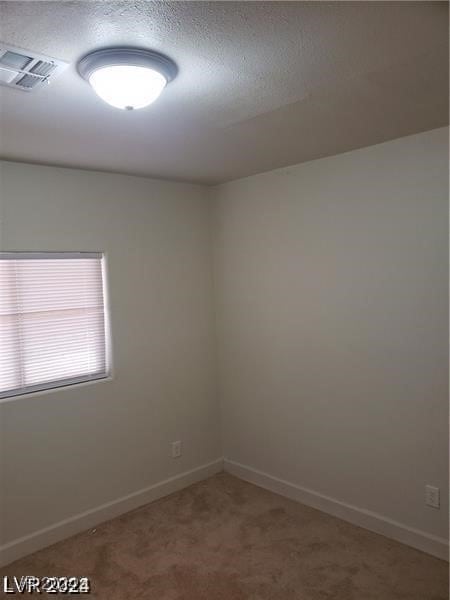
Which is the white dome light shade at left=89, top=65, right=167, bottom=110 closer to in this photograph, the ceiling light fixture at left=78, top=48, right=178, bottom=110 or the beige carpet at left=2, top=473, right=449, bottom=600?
the ceiling light fixture at left=78, top=48, right=178, bottom=110

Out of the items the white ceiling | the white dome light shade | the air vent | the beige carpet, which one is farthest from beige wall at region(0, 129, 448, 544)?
the white dome light shade

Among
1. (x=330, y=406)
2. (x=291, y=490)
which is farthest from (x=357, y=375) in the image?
(x=291, y=490)

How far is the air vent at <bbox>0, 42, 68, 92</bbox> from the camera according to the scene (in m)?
1.52

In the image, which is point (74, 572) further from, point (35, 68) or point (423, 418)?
point (35, 68)

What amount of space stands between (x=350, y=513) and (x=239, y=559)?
86 cm

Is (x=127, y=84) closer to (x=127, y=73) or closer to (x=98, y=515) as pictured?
(x=127, y=73)

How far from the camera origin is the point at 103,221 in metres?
3.35

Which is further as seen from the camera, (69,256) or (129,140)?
(69,256)

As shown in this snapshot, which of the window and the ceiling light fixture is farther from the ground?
the ceiling light fixture

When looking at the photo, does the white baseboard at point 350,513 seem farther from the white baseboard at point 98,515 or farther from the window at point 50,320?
the window at point 50,320

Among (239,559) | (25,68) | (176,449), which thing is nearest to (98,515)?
(176,449)

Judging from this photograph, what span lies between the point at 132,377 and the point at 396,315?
1959mm

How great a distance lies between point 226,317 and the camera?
400 cm

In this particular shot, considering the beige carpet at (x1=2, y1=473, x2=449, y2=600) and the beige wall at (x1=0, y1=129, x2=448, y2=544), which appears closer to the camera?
the beige carpet at (x1=2, y1=473, x2=449, y2=600)
